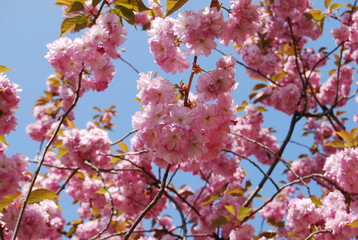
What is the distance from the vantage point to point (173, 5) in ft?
6.22

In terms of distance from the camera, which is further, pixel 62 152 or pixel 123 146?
pixel 123 146

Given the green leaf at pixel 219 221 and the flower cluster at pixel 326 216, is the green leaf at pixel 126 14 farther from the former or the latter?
the green leaf at pixel 219 221

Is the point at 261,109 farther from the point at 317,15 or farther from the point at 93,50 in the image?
the point at 93,50

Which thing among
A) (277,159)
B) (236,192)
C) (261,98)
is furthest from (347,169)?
(261,98)

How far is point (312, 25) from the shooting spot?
19.9 ft

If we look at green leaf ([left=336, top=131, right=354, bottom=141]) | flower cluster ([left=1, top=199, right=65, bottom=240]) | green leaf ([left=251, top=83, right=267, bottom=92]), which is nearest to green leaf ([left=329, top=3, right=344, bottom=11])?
green leaf ([left=251, top=83, right=267, bottom=92])

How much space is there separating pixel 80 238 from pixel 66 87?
2.54m

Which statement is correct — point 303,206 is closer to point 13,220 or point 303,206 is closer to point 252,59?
point 13,220

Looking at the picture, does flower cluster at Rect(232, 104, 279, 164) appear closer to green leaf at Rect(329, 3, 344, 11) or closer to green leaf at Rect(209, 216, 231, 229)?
green leaf at Rect(329, 3, 344, 11)

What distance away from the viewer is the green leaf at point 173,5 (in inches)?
73.0

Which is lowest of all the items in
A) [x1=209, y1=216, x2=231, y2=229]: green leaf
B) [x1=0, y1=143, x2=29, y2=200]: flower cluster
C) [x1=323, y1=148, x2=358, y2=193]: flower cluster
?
[x1=0, y1=143, x2=29, y2=200]: flower cluster

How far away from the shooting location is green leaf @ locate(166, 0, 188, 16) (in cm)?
186

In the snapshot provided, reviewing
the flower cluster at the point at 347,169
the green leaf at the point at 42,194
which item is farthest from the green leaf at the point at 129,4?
the flower cluster at the point at 347,169

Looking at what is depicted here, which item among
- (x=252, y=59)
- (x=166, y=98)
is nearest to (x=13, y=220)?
(x=166, y=98)
